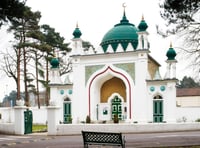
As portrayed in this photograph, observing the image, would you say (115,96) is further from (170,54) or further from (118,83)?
(170,54)

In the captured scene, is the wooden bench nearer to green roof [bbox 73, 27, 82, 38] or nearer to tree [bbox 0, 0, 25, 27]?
tree [bbox 0, 0, 25, 27]

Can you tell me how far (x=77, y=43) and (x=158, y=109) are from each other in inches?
377

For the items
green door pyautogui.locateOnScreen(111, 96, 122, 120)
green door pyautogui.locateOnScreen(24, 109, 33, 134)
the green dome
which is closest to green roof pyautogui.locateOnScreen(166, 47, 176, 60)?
the green dome

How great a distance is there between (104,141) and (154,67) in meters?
23.0

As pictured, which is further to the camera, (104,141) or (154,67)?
(154,67)

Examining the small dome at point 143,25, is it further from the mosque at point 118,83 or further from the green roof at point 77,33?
the green roof at point 77,33

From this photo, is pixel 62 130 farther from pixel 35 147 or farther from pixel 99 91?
pixel 99 91

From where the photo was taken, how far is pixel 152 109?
3189cm

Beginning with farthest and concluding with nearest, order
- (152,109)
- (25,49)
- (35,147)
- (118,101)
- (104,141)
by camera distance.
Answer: (25,49) → (118,101) → (152,109) → (35,147) → (104,141)

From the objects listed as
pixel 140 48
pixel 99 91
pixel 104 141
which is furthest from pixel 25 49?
pixel 104 141

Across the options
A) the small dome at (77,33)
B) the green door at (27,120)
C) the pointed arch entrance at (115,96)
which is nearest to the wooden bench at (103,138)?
the green door at (27,120)

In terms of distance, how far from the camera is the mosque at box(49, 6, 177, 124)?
31.8 metres

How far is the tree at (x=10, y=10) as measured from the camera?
14639 mm

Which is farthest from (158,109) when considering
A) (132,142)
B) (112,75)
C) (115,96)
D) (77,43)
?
(132,142)
